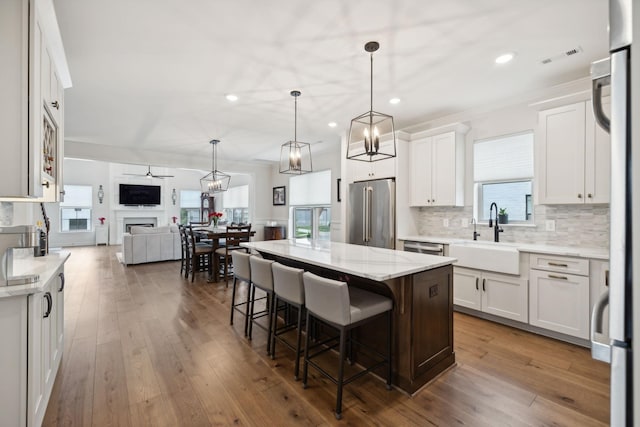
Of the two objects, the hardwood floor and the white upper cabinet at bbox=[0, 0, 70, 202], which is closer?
the white upper cabinet at bbox=[0, 0, 70, 202]

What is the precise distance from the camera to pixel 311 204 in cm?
725

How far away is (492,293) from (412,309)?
1728mm

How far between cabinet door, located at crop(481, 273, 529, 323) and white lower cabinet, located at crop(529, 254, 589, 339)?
68mm

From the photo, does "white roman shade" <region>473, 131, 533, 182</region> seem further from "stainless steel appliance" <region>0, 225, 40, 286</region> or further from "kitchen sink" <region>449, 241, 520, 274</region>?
"stainless steel appliance" <region>0, 225, 40, 286</region>

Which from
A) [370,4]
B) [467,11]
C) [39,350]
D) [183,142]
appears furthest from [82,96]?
[467,11]

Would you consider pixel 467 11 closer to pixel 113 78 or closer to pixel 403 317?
pixel 403 317

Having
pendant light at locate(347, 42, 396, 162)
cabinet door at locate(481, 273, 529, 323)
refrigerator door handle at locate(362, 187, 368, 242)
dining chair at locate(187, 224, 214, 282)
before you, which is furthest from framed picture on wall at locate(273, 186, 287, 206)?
cabinet door at locate(481, 273, 529, 323)

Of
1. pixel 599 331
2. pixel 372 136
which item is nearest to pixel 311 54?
pixel 372 136

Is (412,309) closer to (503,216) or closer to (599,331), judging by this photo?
(599,331)

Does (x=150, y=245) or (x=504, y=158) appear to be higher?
(x=504, y=158)

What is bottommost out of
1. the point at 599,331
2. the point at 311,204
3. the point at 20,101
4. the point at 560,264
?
the point at 560,264

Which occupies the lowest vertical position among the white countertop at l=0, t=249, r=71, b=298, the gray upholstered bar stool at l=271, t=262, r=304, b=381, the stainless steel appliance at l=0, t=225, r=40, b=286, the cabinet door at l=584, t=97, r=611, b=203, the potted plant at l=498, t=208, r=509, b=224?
the gray upholstered bar stool at l=271, t=262, r=304, b=381

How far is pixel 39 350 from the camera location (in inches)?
63.4

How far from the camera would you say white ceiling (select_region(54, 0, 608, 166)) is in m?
2.06
